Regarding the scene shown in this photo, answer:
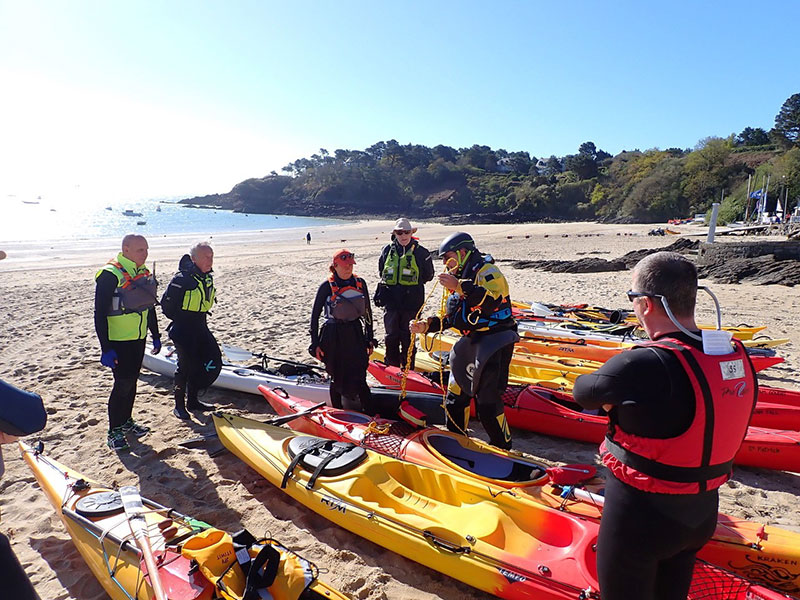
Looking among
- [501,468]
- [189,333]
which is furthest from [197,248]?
[501,468]

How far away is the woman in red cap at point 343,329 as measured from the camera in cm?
443

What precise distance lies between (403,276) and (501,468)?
2785mm

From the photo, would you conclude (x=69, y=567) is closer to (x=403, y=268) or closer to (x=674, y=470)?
(x=674, y=470)

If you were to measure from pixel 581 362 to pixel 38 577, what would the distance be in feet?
19.6

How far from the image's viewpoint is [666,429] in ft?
5.06

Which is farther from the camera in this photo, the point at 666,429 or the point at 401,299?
the point at 401,299

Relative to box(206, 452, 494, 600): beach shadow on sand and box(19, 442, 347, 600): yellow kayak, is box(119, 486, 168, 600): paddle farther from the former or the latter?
box(206, 452, 494, 600): beach shadow on sand

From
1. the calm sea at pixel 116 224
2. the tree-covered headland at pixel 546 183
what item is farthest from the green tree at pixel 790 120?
the calm sea at pixel 116 224

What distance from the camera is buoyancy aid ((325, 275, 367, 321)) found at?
440cm

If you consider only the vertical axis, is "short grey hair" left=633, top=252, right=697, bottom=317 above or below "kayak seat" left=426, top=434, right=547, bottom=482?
above

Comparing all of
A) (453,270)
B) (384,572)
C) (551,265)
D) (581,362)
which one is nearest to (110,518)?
(384,572)

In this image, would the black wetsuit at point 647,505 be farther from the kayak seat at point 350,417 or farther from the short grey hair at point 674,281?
the kayak seat at point 350,417

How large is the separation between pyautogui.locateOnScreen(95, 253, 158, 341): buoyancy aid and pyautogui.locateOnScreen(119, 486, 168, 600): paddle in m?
1.61

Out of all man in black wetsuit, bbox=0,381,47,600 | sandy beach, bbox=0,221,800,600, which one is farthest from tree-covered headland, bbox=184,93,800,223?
man in black wetsuit, bbox=0,381,47,600
